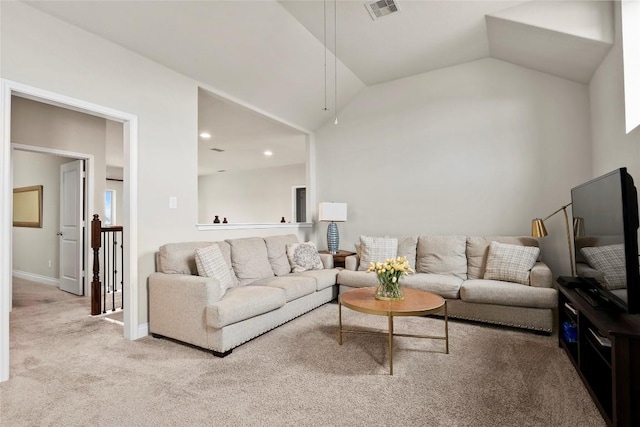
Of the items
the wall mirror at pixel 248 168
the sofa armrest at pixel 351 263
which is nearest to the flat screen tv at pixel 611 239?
the sofa armrest at pixel 351 263

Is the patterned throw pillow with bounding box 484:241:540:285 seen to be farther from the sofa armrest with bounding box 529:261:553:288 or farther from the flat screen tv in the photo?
the flat screen tv

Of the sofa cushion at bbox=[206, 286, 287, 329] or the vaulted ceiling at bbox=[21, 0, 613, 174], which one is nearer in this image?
the sofa cushion at bbox=[206, 286, 287, 329]

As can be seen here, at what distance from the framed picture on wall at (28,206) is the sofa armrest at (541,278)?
7.31m

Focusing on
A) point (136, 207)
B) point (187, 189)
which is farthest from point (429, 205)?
point (136, 207)

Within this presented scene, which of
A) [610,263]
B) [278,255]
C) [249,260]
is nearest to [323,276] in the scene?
[278,255]

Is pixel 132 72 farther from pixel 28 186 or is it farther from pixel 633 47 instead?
pixel 28 186

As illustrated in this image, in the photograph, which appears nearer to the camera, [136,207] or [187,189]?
[136,207]

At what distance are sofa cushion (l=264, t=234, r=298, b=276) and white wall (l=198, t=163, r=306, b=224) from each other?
413 centimetres

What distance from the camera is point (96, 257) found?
4.08 metres

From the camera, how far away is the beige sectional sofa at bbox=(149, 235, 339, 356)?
2670mm

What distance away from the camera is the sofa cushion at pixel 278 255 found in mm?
4066

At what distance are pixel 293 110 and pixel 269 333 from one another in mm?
3188

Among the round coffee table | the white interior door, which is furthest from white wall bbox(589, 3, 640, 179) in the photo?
the white interior door

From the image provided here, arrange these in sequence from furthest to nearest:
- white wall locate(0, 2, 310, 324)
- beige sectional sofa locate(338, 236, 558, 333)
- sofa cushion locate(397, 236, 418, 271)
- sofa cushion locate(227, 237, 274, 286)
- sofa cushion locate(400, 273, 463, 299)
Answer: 1. sofa cushion locate(397, 236, 418, 271)
2. sofa cushion locate(227, 237, 274, 286)
3. sofa cushion locate(400, 273, 463, 299)
4. beige sectional sofa locate(338, 236, 558, 333)
5. white wall locate(0, 2, 310, 324)
